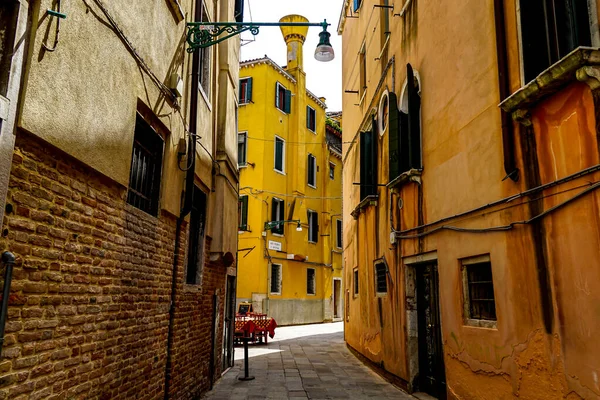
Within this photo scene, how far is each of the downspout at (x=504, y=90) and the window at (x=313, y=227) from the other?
1982 centimetres

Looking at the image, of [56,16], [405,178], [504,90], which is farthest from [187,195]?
[504,90]

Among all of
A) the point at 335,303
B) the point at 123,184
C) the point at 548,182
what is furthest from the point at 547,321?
the point at 335,303

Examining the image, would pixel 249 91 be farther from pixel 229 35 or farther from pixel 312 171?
pixel 229 35

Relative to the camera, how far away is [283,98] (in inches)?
929

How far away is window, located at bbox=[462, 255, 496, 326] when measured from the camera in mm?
5551

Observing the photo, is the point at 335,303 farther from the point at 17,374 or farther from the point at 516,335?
the point at 17,374

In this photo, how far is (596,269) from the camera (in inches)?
146

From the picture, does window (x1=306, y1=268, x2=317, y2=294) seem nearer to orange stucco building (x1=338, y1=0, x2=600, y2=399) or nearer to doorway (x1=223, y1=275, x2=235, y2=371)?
doorway (x1=223, y1=275, x2=235, y2=371)

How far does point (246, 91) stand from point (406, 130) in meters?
15.6

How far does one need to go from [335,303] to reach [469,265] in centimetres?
2239

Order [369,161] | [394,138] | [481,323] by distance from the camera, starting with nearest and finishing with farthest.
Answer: [481,323] → [394,138] → [369,161]

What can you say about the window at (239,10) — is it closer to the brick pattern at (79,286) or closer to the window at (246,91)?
the brick pattern at (79,286)

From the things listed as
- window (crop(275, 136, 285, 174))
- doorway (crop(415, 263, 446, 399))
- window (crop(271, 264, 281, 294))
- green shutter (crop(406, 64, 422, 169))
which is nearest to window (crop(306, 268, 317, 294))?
window (crop(271, 264, 281, 294))

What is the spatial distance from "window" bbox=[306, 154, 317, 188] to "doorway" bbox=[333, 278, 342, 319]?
5.95 m
